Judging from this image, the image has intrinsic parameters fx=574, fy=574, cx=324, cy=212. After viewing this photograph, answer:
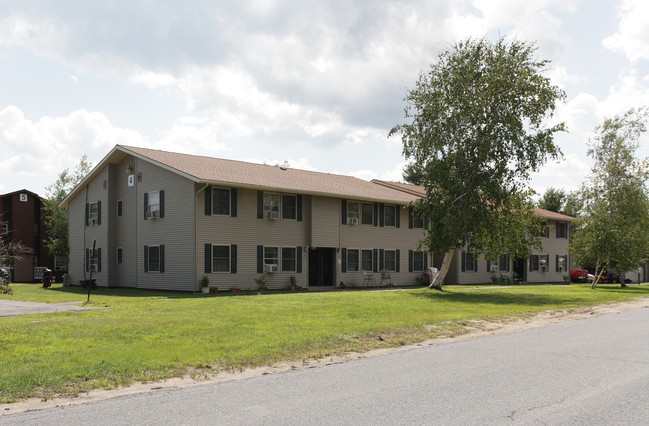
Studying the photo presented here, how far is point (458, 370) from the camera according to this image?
7957 mm

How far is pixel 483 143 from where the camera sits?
23375 mm

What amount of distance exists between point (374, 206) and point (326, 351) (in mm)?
21119

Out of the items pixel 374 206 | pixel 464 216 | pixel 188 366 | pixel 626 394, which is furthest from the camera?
pixel 374 206

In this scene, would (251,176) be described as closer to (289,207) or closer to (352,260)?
(289,207)

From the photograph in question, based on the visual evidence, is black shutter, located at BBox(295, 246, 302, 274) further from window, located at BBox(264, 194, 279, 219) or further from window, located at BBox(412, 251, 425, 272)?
window, located at BBox(412, 251, 425, 272)

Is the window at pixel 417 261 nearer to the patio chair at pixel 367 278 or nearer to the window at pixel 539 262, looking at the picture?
the patio chair at pixel 367 278

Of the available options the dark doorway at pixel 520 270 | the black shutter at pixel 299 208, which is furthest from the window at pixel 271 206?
the dark doorway at pixel 520 270

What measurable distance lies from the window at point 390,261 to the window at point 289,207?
6.50 meters

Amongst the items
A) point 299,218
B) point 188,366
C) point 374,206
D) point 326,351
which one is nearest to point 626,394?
point 326,351

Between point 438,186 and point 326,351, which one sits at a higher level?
point 438,186

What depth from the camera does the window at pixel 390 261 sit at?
31155mm

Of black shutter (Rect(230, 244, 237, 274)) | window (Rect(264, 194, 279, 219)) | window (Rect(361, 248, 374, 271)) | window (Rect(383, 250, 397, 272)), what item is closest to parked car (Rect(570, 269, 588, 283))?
window (Rect(383, 250, 397, 272))

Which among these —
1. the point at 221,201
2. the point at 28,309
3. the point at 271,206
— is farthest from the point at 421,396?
the point at 271,206

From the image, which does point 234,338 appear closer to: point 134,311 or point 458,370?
point 458,370
